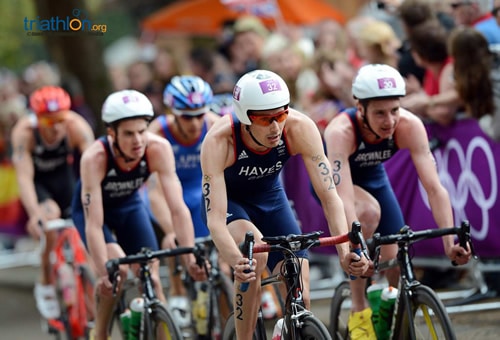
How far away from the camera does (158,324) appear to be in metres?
7.61

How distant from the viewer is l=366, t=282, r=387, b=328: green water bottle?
755 cm

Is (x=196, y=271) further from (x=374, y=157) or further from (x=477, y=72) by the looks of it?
(x=477, y=72)

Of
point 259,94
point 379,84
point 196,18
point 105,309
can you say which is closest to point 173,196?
point 105,309

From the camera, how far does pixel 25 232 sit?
57.6ft

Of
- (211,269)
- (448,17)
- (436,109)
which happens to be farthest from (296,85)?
(211,269)

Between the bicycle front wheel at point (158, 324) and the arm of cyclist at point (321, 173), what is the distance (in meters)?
1.41

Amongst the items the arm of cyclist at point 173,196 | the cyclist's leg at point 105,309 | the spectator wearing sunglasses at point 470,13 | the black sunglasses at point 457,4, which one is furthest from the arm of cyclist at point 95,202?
the black sunglasses at point 457,4

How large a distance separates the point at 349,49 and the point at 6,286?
6.65 m

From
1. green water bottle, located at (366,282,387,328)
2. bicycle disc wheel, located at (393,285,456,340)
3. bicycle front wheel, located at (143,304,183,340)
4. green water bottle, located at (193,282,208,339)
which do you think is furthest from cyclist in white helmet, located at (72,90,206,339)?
bicycle disc wheel, located at (393,285,456,340)

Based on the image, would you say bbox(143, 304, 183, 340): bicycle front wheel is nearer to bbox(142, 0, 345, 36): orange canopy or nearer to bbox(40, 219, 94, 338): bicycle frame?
bbox(40, 219, 94, 338): bicycle frame

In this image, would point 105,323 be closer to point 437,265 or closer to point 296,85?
point 437,265

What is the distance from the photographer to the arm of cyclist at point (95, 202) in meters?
8.05

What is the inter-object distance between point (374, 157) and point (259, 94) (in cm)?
162

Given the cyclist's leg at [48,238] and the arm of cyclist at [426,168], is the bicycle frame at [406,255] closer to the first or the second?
the arm of cyclist at [426,168]
